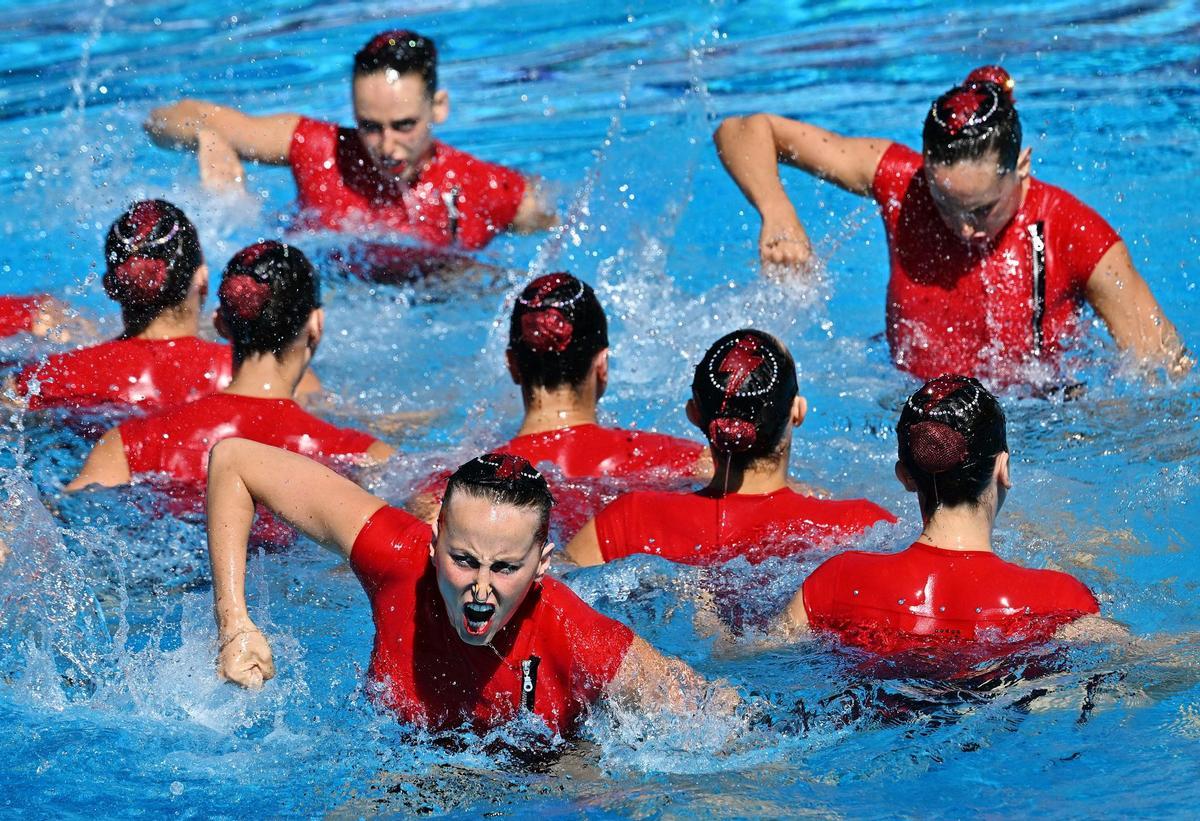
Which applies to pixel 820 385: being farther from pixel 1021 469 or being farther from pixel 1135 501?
pixel 1135 501

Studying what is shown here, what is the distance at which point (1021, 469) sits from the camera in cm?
512

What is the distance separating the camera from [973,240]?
5309 mm

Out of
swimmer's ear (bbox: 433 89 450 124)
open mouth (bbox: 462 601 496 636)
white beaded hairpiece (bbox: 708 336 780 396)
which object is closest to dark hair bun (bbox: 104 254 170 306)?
swimmer's ear (bbox: 433 89 450 124)

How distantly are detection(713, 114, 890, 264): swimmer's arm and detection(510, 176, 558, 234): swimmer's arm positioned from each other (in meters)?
1.30

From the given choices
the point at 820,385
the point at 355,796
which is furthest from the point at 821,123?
the point at 355,796

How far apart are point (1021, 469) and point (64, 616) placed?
3.06 m

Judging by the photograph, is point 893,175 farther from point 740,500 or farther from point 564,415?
point 740,500

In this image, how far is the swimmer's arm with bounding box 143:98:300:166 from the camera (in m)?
6.56

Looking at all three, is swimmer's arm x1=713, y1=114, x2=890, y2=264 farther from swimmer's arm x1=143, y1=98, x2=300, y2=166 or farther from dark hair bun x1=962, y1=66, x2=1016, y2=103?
swimmer's arm x1=143, y1=98, x2=300, y2=166

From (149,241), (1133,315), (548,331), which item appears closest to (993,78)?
(1133,315)

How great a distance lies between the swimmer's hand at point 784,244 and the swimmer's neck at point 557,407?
866 millimetres

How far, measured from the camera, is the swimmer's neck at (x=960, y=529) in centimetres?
367

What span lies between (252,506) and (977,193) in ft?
8.49

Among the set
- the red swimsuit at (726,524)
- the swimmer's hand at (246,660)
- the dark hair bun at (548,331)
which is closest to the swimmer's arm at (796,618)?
the red swimsuit at (726,524)
